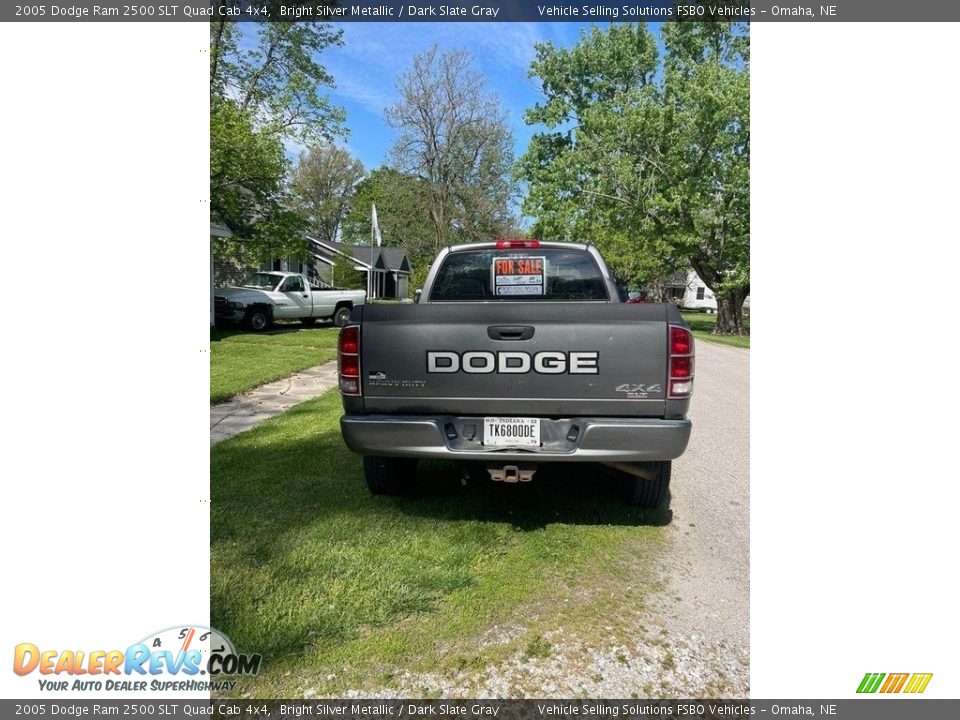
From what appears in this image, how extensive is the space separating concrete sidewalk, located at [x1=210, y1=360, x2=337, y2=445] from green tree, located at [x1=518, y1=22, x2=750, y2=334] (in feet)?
55.9

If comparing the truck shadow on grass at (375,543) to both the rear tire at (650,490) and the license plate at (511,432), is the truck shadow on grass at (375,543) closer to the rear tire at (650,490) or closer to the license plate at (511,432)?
the rear tire at (650,490)

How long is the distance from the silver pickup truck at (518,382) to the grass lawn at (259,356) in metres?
4.77

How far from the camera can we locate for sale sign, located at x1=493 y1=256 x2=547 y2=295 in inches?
178

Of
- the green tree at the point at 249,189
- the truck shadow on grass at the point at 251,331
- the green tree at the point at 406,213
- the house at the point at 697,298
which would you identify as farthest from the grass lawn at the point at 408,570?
the house at the point at 697,298

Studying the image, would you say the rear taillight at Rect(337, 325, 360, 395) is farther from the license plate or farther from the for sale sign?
the for sale sign

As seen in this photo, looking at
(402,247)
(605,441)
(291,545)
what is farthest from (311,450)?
(402,247)

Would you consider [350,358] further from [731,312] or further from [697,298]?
[697,298]

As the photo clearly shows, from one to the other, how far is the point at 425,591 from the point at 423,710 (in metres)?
0.70

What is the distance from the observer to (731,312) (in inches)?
940

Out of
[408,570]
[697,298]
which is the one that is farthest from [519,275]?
[697,298]

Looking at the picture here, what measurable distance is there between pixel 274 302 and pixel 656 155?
15.6 metres

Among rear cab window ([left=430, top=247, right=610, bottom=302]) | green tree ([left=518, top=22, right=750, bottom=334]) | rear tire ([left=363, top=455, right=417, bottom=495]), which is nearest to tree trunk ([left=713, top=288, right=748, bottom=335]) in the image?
green tree ([left=518, top=22, right=750, bottom=334])

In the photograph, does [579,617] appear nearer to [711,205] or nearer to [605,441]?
[605,441]
